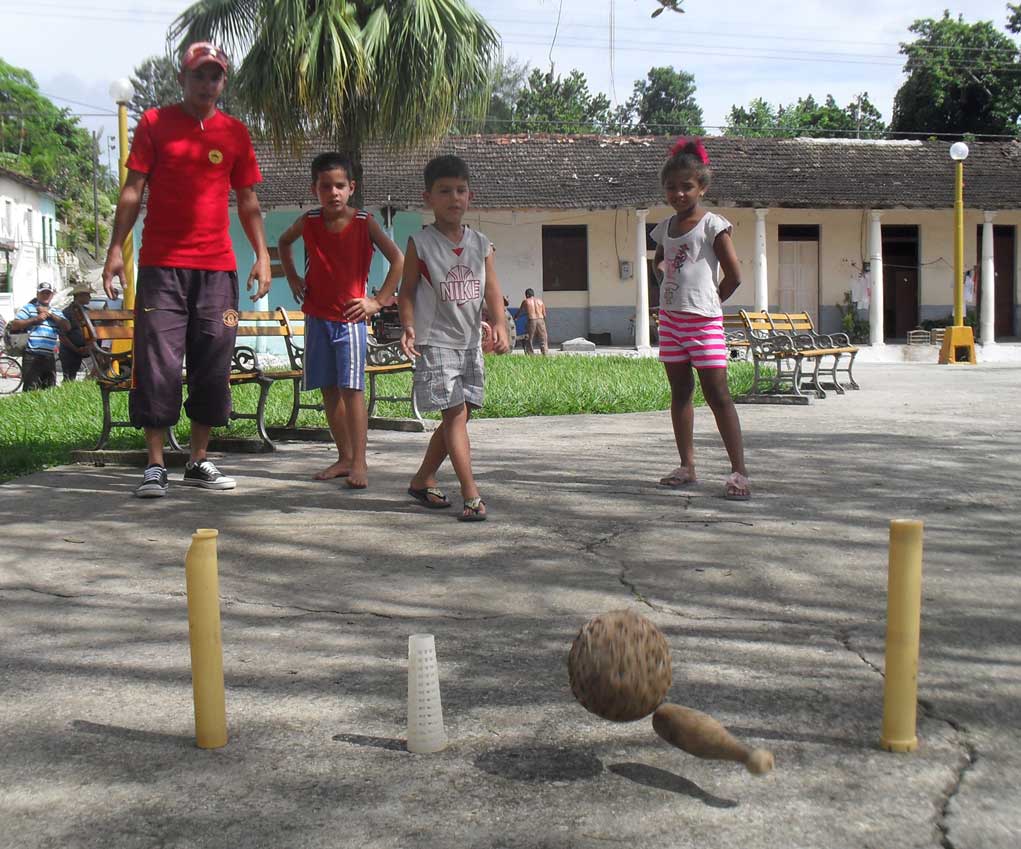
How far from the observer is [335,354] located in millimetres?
6371

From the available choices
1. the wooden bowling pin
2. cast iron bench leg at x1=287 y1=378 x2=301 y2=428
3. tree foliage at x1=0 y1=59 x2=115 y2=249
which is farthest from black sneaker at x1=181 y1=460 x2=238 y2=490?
tree foliage at x1=0 y1=59 x2=115 y2=249

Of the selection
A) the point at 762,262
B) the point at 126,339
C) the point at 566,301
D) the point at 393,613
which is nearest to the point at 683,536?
the point at 393,613

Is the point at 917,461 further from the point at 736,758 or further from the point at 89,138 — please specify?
the point at 89,138

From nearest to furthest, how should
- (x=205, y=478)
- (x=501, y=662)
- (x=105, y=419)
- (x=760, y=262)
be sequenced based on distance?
(x=501, y=662)
(x=205, y=478)
(x=105, y=419)
(x=760, y=262)

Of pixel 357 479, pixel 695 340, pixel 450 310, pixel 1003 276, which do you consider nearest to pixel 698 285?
pixel 695 340

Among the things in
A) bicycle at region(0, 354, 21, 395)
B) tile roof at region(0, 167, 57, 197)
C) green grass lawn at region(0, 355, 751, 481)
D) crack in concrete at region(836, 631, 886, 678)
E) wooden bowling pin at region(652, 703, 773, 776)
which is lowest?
crack in concrete at region(836, 631, 886, 678)

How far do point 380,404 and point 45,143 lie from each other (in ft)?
235

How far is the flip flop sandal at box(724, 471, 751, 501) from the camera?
5895mm

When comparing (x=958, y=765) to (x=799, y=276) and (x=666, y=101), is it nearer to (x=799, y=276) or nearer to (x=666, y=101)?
(x=799, y=276)

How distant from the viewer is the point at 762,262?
2661cm

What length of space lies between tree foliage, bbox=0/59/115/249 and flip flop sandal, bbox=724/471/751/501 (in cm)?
6672

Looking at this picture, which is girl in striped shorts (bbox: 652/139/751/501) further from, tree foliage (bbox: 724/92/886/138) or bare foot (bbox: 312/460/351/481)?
tree foliage (bbox: 724/92/886/138)

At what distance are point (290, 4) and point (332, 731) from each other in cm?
1383

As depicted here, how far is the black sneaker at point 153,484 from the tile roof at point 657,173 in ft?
63.2
